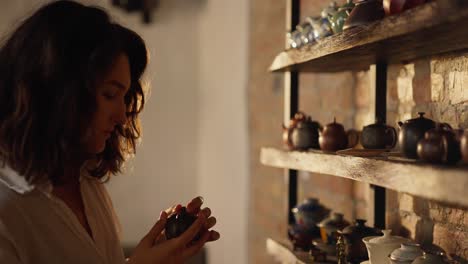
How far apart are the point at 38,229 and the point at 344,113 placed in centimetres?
118

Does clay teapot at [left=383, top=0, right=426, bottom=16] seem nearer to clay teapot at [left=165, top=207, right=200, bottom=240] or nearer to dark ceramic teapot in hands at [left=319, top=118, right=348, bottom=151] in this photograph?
dark ceramic teapot in hands at [left=319, top=118, right=348, bottom=151]

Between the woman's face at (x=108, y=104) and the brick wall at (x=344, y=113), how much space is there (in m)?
0.69

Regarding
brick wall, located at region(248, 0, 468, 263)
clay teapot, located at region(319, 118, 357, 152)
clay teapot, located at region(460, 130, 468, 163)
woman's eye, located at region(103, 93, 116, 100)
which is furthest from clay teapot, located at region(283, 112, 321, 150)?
clay teapot, located at region(460, 130, 468, 163)

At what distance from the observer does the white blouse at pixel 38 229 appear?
4.36 feet

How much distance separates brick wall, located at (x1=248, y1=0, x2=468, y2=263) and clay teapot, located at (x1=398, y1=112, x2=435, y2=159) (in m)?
0.25

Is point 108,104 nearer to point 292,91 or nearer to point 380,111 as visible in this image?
point 380,111

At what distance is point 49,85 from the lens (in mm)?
1352

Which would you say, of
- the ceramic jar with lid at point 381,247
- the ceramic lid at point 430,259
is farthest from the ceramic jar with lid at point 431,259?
the ceramic jar with lid at point 381,247

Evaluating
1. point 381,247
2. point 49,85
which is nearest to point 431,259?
point 381,247

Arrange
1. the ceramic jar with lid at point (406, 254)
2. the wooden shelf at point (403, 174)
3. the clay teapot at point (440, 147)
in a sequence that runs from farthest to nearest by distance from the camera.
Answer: the ceramic jar with lid at point (406, 254) → the clay teapot at point (440, 147) → the wooden shelf at point (403, 174)

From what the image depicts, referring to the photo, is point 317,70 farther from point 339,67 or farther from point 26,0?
point 26,0

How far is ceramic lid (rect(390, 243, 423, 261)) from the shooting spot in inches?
52.2

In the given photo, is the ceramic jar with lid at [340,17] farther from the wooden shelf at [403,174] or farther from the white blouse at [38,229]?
the white blouse at [38,229]

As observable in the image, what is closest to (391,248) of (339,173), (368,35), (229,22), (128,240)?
(339,173)
